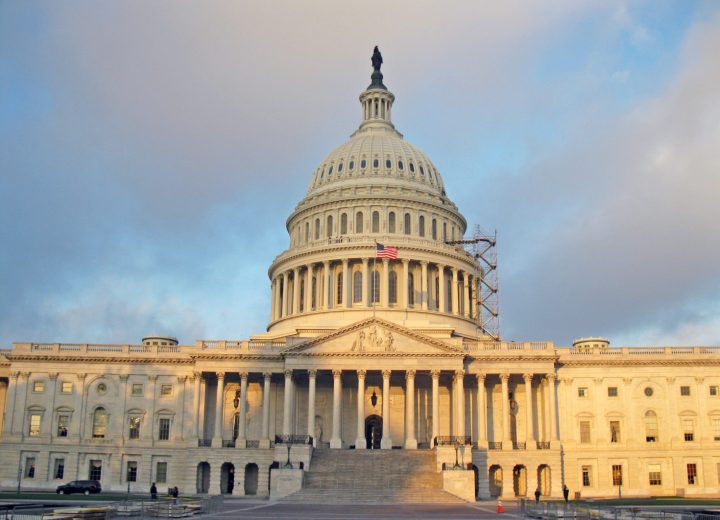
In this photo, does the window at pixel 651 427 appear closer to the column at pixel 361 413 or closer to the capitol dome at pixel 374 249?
the capitol dome at pixel 374 249

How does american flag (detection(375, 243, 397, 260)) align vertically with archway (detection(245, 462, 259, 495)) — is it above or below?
above

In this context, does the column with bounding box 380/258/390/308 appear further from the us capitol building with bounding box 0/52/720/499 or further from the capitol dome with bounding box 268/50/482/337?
the us capitol building with bounding box 0/52/720/499

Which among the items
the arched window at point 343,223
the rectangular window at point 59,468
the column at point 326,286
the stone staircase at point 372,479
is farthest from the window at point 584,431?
the rectangular window at point 59,468

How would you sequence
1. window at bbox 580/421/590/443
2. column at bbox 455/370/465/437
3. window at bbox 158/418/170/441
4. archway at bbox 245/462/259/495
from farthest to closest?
window at bbox 158/418/170/441 → window at bbox 580/421/590/443 → archway at bbox 245/462/259/495 → column at bbox 455/370/465/437

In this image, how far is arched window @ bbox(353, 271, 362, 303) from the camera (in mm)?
99812

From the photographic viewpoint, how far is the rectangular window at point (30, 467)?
8369cm

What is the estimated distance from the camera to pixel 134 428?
8556 centimetres

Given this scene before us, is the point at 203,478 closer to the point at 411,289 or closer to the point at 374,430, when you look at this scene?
the point at 374,430

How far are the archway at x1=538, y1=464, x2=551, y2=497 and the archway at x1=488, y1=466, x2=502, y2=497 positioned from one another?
379 cm

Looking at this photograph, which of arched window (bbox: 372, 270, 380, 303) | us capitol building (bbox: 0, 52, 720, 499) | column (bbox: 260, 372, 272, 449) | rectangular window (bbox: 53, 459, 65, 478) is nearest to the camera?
us capitol building (bbox: 0, 52, 720, 499)

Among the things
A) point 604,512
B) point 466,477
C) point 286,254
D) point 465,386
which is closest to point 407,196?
point 286,254

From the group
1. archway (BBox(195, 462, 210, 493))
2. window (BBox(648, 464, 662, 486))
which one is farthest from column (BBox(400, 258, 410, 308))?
window (BBox(648, 464, 662, 486))

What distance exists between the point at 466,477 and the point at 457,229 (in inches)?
1944

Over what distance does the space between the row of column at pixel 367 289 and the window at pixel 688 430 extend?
95.7 ft
